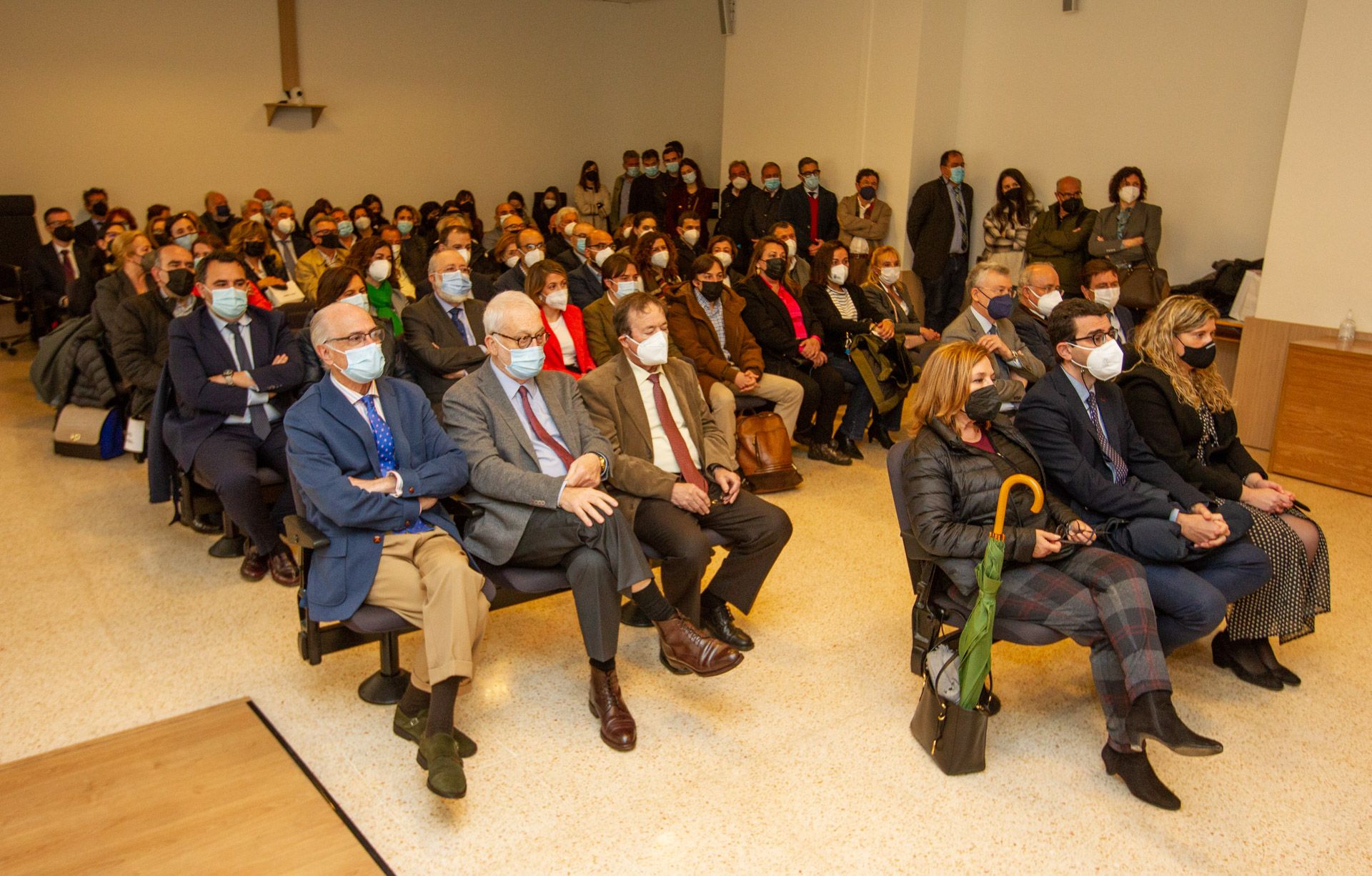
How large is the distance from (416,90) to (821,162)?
17.8ft

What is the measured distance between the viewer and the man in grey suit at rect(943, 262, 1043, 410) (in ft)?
15.9

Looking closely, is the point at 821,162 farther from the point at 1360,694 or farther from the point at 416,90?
the point at 1360,694

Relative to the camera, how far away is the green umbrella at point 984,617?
267 cm

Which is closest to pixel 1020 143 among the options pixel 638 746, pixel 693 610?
pixel 693 610

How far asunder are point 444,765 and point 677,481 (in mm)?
1239

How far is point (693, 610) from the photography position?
3.36 m

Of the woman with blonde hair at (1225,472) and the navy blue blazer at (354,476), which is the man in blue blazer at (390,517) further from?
the woman with blonde hair at (1225,472)

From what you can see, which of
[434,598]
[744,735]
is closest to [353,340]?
[434,598]

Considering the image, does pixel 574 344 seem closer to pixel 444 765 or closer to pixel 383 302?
pixel 383 302

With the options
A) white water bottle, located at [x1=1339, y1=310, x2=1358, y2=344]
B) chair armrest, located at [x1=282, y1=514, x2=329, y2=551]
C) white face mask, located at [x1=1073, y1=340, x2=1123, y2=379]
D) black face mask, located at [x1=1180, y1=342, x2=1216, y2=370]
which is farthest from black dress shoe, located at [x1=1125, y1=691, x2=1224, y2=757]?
white water bottle, located at [x1=1339, y1=310, x2=1358, y2=344]

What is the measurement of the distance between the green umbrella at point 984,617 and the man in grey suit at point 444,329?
2650 millimetres

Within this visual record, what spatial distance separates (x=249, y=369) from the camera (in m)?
4.14

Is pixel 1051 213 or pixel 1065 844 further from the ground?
pixel 1051 213

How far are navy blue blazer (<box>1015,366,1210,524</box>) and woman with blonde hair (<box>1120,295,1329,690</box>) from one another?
10 centimetres
